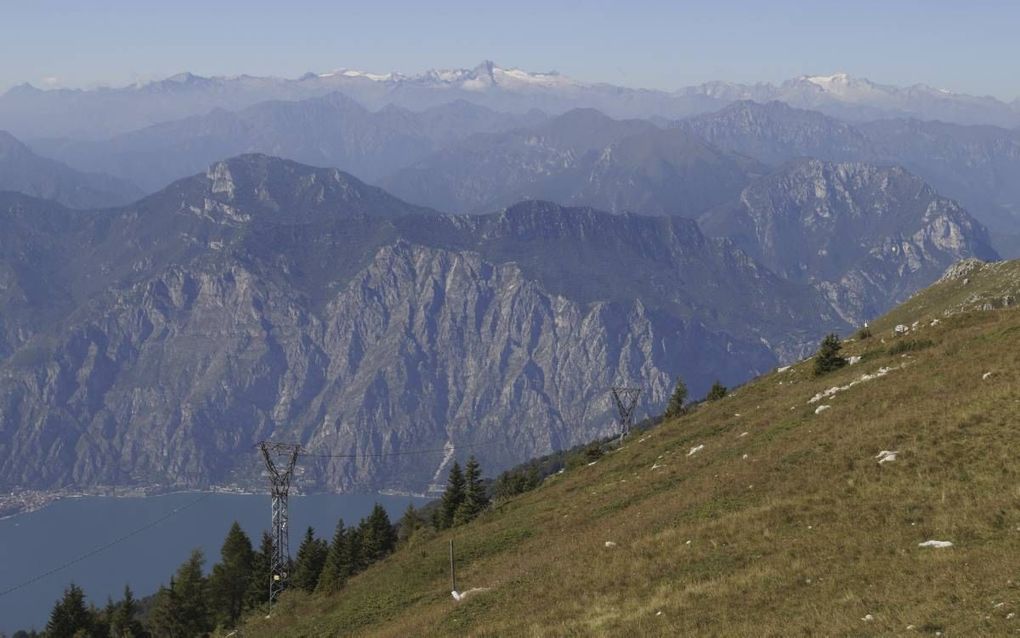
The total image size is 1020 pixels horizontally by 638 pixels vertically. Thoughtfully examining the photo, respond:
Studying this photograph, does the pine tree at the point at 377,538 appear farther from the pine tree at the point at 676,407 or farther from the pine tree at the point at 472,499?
the pine tree at the point at 676,407

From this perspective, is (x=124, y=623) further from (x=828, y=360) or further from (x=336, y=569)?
(x=828, y=360)

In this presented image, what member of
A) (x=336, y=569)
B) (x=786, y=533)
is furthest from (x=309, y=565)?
(x=786, y=533)

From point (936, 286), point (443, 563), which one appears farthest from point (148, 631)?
point (936, 286)

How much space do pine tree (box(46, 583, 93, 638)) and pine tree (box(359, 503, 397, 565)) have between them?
34.3 m

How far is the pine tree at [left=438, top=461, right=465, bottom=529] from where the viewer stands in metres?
97.2

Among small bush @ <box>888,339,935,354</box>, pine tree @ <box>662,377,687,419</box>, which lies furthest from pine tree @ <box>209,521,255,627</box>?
small bush @ <box>888,339,935,354</box>

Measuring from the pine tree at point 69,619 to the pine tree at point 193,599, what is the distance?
411 inches

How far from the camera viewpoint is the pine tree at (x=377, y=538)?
308 feet

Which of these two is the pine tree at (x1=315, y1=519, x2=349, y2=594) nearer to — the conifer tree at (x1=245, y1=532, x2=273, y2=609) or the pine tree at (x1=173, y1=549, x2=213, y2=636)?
the conifer tree at (x1=245, y1=532, x2=273, y2=609)

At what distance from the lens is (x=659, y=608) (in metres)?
31.4

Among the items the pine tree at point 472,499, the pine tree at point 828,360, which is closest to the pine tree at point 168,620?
the pine tree at point 472,499

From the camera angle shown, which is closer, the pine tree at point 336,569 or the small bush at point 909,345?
the small bush at point 909,345

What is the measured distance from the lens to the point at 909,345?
6469 cm

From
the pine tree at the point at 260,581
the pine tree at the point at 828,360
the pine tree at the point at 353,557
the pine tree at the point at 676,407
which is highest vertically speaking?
the pine tree at the point at 828,360
